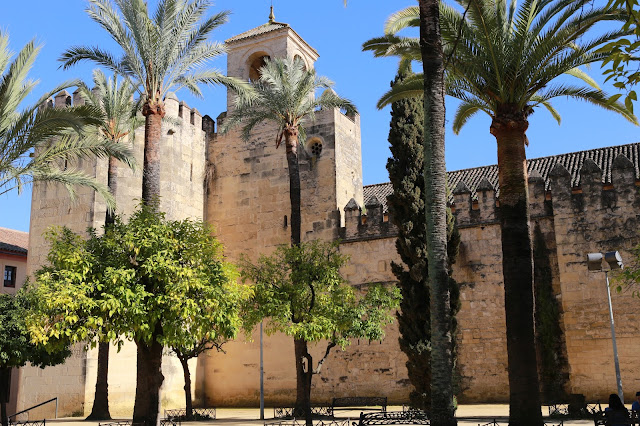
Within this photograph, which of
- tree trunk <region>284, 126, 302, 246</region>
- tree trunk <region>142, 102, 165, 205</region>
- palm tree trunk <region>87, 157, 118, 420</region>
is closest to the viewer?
tree trunk <region>142, 102, 165, 205</region>

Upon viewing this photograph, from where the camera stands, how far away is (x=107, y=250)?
12.3 meters

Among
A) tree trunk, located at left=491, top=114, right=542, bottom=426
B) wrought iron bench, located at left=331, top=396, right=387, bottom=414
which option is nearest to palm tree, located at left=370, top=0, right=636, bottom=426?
tree trunk, located at left=491, top=114, right=542, bottom=426

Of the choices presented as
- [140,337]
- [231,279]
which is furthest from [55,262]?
[231,279]

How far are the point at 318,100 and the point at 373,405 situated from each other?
9.66 meters

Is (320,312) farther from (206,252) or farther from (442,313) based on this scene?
(442,313)

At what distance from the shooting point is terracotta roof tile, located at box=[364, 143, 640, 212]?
23.3m

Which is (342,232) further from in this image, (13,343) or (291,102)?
(13,343)

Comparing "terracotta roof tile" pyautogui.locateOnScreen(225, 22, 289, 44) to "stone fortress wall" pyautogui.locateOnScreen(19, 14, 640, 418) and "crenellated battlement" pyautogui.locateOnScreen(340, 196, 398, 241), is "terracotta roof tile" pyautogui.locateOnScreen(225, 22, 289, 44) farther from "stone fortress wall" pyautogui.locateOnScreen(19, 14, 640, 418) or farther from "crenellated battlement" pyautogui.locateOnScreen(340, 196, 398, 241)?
"crenellated battlement" pyautogui.locateOnScreen(340, 196, 398, 241)

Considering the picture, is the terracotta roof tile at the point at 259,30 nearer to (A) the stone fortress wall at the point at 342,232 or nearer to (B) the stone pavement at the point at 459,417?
(A) the stone fortress wall at the point at 342,232

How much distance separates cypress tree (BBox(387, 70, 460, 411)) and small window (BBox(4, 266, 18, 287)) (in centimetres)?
1724

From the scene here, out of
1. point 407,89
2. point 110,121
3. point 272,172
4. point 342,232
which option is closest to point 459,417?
point 407,89

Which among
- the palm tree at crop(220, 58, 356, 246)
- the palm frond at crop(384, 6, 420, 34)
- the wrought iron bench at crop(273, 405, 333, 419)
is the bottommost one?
the wrought iron bench at crop(273, 405, 333, 419)

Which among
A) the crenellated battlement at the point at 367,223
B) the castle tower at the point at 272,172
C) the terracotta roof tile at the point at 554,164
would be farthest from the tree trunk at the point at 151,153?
the terracotta roof tile at the point at 554,164

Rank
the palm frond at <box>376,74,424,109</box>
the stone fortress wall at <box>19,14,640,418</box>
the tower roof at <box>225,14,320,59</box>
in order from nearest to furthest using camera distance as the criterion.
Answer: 1. the palm frond at <box>376,74,424,109</box>
2. the stone fortress wall at <box>19,14,640,418</box>
3. the tower roof at <box>225,14,320,59</box>
